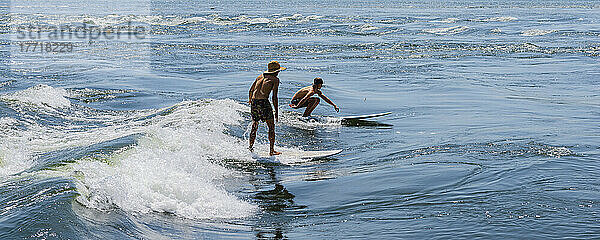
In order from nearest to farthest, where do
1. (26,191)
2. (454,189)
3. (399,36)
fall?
(26,191) < (454,189) < (399,36)

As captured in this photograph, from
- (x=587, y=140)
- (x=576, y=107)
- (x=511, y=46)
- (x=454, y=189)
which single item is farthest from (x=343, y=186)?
(x=511, y=46)

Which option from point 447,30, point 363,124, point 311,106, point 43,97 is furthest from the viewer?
point 447,30

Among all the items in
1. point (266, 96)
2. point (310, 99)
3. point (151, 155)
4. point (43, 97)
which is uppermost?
point (266, 96)

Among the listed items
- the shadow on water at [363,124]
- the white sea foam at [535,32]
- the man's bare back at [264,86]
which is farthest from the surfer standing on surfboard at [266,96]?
the white sea foam at [535,32]

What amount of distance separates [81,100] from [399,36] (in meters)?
20.8

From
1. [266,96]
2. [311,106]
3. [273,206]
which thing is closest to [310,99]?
[311,106]

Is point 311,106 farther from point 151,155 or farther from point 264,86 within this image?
point 151,155

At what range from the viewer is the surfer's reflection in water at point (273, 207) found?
6.13 meters

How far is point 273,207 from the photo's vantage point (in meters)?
7.02

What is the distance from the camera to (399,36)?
32906 mm

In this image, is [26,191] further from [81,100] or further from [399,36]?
[399,36]

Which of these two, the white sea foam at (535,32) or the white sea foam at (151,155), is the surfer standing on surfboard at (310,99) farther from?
the white sea foam at (535,32)

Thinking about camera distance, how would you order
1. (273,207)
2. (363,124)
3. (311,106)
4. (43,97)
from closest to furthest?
(273,207) → (363,124) → (311,106) → (43,97)

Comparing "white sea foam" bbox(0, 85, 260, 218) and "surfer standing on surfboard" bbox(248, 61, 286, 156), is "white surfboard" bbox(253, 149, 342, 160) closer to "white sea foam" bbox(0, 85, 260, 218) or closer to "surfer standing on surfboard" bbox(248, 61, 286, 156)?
"surfer standing on surfboard" bbox(248, 61, 286, 156)
